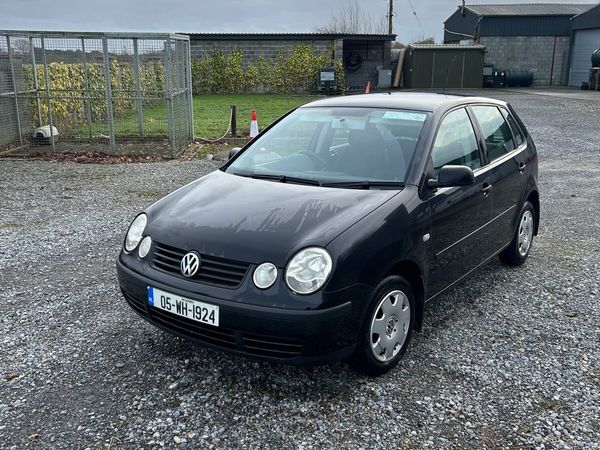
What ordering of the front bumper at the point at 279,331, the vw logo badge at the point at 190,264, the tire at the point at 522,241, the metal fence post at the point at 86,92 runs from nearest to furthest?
the front bumper at the point at 279,331, the vw logo badge at the point at 190,264, the tire at the point at 522,241, the metal fence post at the point at 86,92

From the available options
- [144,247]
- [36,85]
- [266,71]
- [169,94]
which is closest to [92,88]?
[36,85]

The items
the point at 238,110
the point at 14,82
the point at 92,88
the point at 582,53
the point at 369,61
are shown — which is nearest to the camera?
the point at 14,82

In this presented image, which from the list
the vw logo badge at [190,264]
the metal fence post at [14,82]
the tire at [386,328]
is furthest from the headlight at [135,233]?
the metal fence post at [14,82]

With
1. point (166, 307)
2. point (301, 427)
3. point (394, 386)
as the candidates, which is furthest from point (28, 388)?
point (394, 386)

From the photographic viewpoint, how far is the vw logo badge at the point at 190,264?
320 cm

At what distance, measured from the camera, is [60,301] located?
4594 mm

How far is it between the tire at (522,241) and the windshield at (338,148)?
180 cm

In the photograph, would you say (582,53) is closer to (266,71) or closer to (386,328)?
(266,71)

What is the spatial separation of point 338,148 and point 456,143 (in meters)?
0.89

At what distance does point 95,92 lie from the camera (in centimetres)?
1156

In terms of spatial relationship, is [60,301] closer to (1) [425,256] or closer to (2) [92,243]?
(2) [92,243]

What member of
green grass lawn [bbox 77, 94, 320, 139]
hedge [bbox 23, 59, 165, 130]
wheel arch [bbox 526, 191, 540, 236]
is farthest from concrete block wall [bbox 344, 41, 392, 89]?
wheel arch [bbox 526, 191, 540, 236]

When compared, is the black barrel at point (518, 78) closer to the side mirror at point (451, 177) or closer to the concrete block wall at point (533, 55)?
the concrete block wall at point (533, 55)

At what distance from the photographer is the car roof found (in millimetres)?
4348
